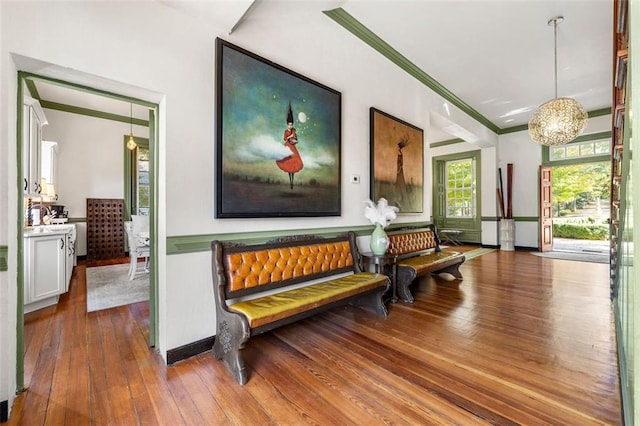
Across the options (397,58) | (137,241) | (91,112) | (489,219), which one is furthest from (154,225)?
(489,219)

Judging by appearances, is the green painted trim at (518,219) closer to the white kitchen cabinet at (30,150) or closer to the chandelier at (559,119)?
the chandelier at (559,119)

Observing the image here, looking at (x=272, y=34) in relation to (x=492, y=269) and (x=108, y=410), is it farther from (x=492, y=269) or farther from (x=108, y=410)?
(x=492, y=269)

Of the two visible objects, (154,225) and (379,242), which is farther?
(379,242)

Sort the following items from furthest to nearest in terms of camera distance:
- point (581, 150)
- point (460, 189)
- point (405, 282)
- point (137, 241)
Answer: point (460, 189), point (581, 150), point (137, 241), point (405, 282)

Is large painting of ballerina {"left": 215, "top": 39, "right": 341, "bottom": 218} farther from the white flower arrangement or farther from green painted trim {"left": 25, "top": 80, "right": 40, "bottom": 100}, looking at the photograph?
green painted trim {"left": 25, "top": 80, "right": 40, "bottom": 100}

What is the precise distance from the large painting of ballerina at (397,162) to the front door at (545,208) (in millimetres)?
4839

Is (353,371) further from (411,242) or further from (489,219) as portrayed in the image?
(489,219)

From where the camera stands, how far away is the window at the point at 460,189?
8.77m

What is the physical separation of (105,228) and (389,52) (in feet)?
22.8

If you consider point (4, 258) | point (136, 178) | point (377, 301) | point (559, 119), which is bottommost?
point (377, 301)

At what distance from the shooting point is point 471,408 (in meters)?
1.63

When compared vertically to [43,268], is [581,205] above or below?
above

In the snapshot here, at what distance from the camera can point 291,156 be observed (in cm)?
293

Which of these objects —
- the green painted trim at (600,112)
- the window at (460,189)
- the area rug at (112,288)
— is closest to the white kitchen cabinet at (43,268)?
the area rug at (112,288)
